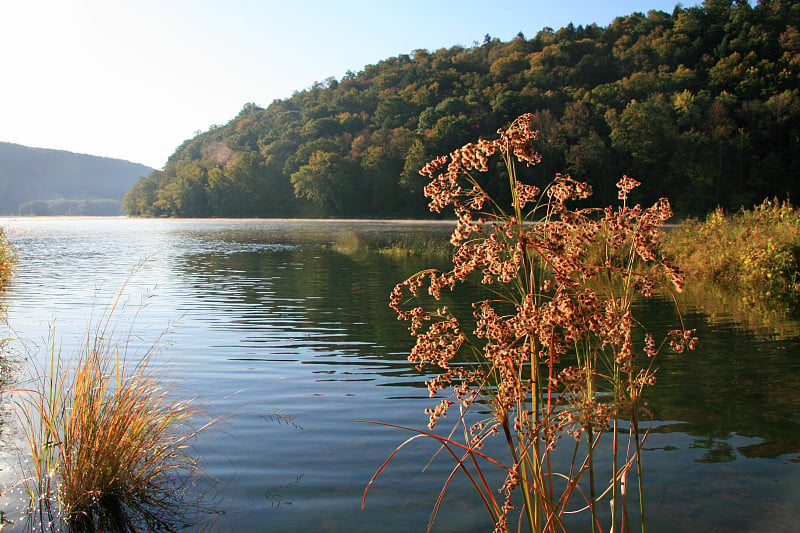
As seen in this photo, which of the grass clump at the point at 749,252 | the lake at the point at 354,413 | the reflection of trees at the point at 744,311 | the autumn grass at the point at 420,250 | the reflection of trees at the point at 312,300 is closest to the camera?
the lake at the point at 354,413

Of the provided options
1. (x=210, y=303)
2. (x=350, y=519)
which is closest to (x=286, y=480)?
(x=350, y=519)

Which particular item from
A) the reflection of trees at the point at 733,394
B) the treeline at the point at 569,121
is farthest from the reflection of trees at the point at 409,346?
the treeline at the point at 569,121

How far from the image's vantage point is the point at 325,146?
114875mm

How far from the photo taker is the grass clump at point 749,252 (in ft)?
54.2

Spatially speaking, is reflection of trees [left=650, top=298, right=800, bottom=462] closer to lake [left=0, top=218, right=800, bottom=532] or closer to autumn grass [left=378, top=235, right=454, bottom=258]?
lake [left=0, top=218, right=800, bottom=532]

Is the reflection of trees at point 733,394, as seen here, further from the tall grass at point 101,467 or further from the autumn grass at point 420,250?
the autumn grass at point 420,250

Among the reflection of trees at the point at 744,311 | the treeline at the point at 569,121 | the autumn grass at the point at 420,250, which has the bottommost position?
the reflection of trees at the point at 744,311

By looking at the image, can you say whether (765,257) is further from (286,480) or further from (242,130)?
(242,130)

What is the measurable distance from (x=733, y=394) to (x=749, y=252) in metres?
10.8

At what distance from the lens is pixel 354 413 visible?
7.21m

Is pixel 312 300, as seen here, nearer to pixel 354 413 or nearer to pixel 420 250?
pixel 354 413

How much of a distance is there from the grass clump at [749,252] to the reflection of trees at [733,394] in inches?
197

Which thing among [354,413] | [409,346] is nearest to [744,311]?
[409,346]

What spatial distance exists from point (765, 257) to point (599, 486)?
13.8 meters
